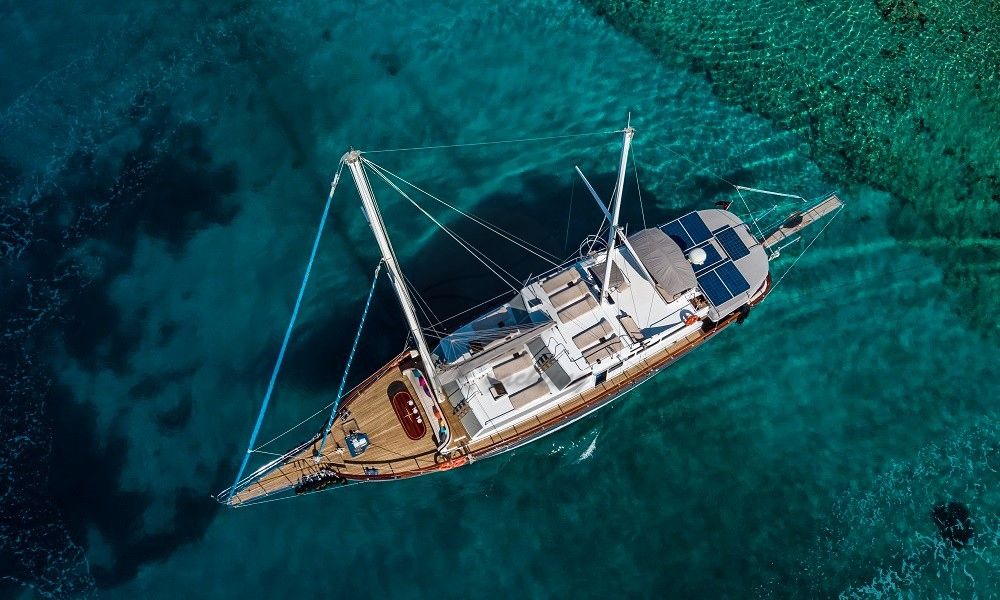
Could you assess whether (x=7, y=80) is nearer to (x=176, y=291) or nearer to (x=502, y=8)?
(x=176, y=291)

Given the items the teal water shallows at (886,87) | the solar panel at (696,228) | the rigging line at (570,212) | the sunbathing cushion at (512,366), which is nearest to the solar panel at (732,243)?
the solar panel at (696,228)

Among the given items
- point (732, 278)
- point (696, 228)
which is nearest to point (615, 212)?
point (696, 228)

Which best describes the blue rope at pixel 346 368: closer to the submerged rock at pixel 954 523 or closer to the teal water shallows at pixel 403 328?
the teal water shallows at pixel 403 328

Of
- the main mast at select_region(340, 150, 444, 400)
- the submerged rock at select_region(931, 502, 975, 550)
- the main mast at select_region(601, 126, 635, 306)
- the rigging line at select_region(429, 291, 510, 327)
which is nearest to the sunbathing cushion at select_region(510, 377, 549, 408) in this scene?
the main mast at select_region(340, 150, 444, 400)

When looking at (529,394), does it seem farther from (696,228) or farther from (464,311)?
(696,228)

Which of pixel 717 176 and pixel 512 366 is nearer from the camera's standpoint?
pixel 512 366

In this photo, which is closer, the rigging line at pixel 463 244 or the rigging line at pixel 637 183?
the rigging line at pixel 463 244
